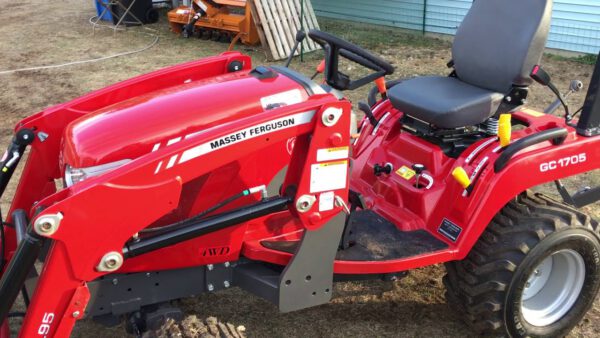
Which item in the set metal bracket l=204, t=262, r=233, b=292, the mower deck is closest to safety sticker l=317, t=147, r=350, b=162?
the mower deck

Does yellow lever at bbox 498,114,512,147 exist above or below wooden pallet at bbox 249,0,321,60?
above

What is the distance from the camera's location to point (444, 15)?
9375 millimetres

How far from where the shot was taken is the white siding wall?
8070 millimetres

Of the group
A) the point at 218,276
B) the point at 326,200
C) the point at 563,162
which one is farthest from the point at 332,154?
the point at 563,162

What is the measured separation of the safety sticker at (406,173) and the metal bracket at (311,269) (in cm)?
75

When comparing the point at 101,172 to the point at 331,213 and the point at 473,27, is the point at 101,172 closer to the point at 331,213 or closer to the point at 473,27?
the point at 331,213

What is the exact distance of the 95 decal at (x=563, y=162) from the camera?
296 cm

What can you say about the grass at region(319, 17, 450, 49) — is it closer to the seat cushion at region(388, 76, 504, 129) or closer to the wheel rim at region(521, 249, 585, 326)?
the seat cushion at region(388, 76, 504, 129)

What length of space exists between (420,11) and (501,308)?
7.55 m

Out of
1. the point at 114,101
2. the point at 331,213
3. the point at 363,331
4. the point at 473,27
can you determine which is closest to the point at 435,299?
the point at 363,331

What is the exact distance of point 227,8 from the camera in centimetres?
948

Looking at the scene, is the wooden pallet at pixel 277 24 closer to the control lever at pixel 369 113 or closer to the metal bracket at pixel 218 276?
the control lever at pixel 369 113

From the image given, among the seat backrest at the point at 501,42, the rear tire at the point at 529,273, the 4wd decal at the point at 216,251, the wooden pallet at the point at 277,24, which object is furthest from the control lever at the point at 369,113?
the wooden pallet at the point at 277,24

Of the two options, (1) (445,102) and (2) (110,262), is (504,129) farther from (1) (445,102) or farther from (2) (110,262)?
(2) (110,262)
